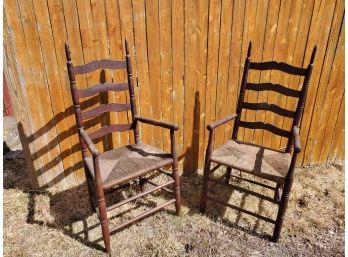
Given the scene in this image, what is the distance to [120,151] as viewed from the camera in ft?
8.54

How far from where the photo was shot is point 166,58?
108 inches

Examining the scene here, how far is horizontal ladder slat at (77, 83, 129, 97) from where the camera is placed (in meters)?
2.30

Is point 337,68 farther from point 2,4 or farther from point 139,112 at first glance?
point 2,4

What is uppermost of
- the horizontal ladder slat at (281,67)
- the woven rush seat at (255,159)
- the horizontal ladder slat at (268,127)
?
the horizontal ladder slat at (281,67)

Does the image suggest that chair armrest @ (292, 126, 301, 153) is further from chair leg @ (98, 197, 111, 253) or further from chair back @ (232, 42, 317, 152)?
chair leg @ (98, 197, 111, 253)

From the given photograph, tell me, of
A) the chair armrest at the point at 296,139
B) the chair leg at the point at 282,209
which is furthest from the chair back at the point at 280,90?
the chair leg at the point at 282,209

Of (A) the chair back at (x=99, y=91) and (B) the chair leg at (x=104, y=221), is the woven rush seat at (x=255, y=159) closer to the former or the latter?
(A) the chair back at (x=99, y=91)

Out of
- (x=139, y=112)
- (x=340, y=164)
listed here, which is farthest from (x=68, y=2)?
(x=340, y=164)

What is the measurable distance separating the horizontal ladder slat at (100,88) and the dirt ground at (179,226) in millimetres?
1192

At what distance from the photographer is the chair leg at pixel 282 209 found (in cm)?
221

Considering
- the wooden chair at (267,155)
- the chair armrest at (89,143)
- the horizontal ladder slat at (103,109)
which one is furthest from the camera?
the horizontal ladder slat at (103,109)

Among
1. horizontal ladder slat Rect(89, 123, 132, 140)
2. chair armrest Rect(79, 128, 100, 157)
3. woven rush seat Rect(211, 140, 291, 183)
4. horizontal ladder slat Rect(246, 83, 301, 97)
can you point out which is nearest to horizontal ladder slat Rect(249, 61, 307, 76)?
horizontal ladder slat Rect(246, 83, 301, 97)

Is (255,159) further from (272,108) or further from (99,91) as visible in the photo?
(99,91)

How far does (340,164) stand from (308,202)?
1065mm
